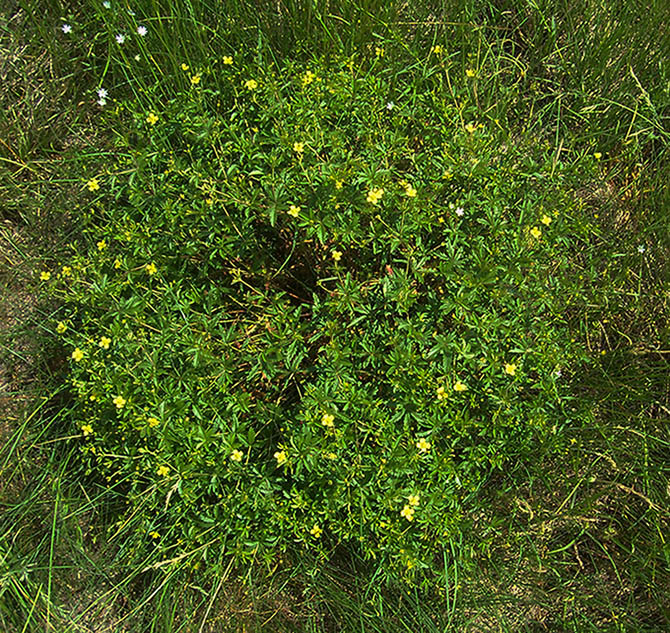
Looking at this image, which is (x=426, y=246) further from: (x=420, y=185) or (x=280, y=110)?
(x=280, y=110)

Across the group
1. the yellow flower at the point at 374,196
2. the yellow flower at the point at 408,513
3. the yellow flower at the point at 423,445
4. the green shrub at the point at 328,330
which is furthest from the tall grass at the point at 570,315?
the yellow flower at the point at 374,196

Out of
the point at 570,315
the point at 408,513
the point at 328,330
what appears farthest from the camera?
the point at 570,315

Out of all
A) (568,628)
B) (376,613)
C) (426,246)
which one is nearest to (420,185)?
(426,246)

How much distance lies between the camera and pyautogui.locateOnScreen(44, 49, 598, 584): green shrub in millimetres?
2482

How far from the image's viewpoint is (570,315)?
122 inches

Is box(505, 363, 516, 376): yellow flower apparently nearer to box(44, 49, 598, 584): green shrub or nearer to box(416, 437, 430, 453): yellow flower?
box(44, 49, 598, 584): green shrub

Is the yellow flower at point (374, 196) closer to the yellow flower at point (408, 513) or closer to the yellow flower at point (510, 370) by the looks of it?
the yellow flower at point (510, 370)

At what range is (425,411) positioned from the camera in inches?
99.6

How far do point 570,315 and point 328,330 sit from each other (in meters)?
1.26

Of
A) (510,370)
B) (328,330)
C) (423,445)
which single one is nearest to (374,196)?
(328,330)

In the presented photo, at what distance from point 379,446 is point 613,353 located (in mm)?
1230

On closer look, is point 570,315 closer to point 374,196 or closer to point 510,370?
point 510,370

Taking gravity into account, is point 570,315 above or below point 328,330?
below

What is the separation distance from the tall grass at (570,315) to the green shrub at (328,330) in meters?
0.19
